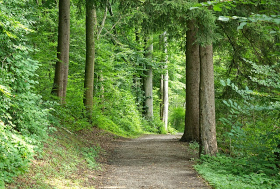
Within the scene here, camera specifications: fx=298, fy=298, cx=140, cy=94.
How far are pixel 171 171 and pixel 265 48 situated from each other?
6375 mm

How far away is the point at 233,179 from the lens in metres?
6.46

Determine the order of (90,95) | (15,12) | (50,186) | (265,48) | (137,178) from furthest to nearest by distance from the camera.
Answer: (90,95) → (265,48) → (137,178) → (15,12) → (50,186)

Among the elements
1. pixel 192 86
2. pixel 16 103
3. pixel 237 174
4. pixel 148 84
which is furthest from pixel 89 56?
pixel 148 84

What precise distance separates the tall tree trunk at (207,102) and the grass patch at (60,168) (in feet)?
10.6

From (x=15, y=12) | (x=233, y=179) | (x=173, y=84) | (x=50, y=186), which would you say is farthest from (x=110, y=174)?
(x=173, y=84)

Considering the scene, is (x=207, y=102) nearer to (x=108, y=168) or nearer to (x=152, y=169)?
(x=152, y=169)

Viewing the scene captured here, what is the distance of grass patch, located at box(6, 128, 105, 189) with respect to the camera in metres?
5.15

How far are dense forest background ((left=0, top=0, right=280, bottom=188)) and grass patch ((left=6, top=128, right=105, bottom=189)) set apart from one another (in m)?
0.23

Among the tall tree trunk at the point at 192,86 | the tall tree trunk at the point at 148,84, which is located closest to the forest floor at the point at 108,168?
the tall tree trunk at the point at 192,86

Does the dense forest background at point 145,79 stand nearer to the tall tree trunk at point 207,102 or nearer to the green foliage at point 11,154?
the green foliage at point 11,154

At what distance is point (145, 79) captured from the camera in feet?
76.1

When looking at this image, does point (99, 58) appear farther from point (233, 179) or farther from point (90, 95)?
point (233, 179)

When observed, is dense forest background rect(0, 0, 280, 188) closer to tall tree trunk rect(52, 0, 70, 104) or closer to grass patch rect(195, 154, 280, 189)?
grass patch rect(195, 154, 280, 189)

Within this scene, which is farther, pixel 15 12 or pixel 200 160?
pixel 200 160
